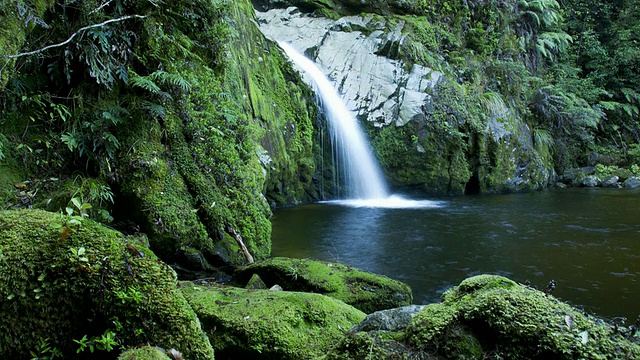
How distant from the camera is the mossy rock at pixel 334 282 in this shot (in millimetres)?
3953

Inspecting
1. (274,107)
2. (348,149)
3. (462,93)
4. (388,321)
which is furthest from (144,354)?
(462,93)

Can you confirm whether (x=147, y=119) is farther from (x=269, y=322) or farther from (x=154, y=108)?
(x=269, y=322)

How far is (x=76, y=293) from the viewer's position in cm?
168

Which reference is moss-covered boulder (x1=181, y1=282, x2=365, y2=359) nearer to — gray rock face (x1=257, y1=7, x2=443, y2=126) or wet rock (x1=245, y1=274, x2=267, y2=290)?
wet rock (x1=245, y1=274, x2=267, y2=290)

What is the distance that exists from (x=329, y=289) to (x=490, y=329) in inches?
97.1

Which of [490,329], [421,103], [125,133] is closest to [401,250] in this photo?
[125,133]

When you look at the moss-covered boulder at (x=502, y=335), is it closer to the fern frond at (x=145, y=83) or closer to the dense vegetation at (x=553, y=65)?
the fern frond at (x=145, y=83)

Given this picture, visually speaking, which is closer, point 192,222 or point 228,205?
point 192,222

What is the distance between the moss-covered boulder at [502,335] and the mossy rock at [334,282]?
2.21 metres

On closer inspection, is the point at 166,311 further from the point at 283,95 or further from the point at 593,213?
the point at 593,213

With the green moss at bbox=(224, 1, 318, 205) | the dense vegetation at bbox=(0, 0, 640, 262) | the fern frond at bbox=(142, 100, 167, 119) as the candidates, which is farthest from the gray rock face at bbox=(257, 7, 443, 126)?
the fern frond at bbox=(142, 100, 167, 119)

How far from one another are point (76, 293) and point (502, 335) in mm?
1884

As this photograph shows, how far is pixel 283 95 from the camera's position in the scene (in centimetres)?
1201

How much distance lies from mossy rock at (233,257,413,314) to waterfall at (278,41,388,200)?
9.81 metres
